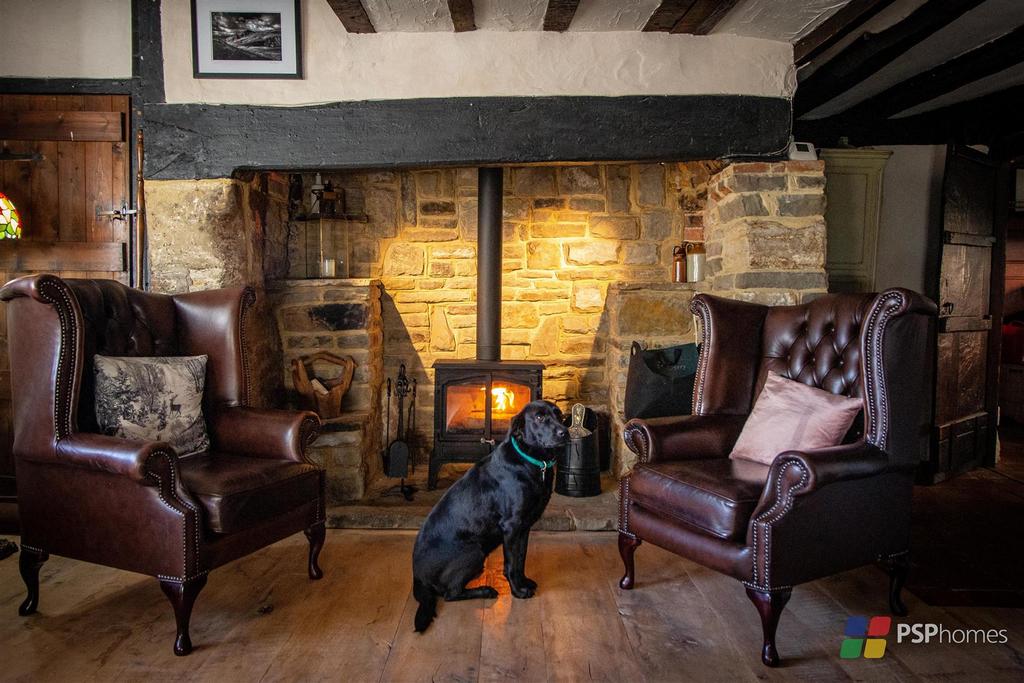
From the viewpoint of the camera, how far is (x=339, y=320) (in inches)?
149

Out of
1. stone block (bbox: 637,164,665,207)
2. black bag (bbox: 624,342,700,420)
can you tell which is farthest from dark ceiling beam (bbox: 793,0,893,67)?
black bag (bbox: 624,342,700,420)

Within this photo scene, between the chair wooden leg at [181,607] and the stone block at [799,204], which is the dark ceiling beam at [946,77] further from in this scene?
the chair wooden leg at [181,607]

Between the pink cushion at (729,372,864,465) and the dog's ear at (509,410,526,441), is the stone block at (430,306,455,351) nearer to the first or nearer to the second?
the dog's ear at (509,410,526,441)

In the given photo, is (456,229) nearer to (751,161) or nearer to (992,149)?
(751,161)

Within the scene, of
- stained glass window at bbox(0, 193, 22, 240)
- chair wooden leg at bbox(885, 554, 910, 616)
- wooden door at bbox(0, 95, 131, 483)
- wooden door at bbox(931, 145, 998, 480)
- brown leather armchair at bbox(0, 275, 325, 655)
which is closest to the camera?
brown leather armchair at bbox(0, 275, 325, 655)

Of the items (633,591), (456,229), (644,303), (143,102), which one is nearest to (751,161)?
(644,303)

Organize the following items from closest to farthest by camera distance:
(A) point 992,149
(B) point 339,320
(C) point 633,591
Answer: (C) point 633,591 → (B) point 339,320 → (A) point 992,149

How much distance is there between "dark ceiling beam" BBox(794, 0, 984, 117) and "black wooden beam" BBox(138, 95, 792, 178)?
0.48 metres

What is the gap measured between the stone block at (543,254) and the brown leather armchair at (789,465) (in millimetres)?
1587

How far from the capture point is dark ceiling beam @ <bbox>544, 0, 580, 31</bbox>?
2939 mm

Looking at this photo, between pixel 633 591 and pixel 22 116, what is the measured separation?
3.79 meters

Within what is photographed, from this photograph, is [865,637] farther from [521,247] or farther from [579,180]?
[579,180]

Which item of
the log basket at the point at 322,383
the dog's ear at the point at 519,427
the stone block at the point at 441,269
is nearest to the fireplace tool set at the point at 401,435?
the log basket at the point at 322,383

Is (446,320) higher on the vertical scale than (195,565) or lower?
higher
